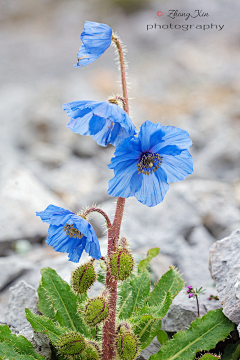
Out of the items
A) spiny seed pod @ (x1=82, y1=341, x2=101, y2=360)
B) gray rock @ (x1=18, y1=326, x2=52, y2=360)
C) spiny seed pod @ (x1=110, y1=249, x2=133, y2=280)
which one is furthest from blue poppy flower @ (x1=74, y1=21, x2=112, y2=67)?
gray rock @ (x1=18, y1=326, x2=52, y2=360)

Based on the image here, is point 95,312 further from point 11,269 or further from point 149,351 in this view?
point 11,269

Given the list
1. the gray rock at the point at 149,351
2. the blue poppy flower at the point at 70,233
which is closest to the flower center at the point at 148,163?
the blue poppy flower at the point at 70,233

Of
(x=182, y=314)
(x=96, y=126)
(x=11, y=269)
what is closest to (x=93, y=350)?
(x=182, y=314)

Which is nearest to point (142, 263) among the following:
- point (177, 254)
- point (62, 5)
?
point (177, 254)

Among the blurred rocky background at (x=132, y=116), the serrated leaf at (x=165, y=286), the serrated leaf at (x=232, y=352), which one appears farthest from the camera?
the blurred rocky background at (x=132, y=116)

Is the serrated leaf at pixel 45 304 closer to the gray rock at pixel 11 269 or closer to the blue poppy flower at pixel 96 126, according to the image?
the gray rock at pixel 11 269

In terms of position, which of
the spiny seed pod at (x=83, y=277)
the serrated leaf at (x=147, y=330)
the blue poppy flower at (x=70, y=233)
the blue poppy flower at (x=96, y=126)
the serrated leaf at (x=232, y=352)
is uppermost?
the blue poppy flower at (x=96, y=126)

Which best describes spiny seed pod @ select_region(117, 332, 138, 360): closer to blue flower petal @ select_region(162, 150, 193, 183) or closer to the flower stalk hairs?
the flower stalk hairs
